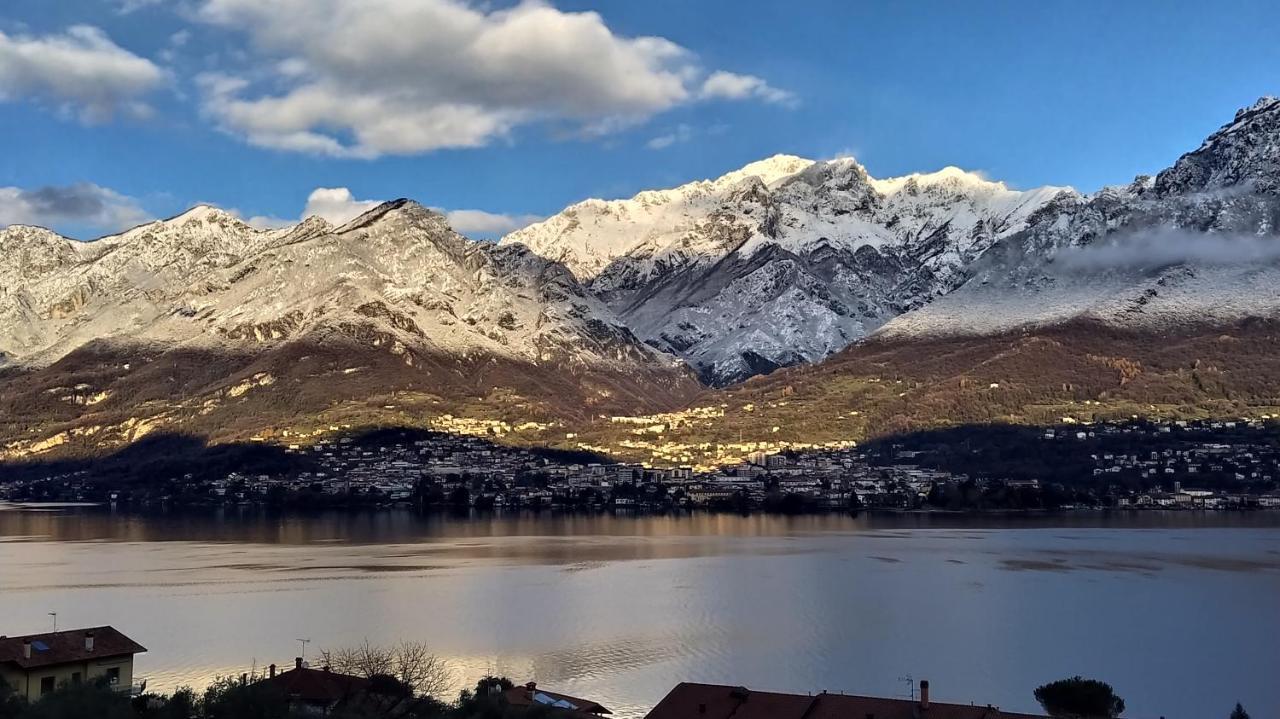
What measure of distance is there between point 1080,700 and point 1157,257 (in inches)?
5863

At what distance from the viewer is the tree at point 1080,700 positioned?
32.3 m

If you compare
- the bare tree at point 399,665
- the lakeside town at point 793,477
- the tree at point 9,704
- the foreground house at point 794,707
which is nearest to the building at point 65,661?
the tree at point 9,704

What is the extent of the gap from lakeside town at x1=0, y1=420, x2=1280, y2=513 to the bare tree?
77469 millimetres

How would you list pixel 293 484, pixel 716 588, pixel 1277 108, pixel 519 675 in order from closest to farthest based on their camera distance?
1. pixel 519 675
2. pixel 716 588
3. pixel 293 484
4. pixel 1277 108

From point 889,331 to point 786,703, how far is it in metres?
163

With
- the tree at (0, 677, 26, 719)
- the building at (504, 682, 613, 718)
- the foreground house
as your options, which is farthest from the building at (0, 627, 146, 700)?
the foreground house

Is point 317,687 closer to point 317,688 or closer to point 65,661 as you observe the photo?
point 317,688

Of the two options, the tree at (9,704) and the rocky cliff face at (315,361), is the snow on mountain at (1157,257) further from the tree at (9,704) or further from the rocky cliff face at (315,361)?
the tree at (9,704)

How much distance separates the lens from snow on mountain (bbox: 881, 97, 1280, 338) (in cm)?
15962

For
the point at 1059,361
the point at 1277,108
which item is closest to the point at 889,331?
the point at 1059,361

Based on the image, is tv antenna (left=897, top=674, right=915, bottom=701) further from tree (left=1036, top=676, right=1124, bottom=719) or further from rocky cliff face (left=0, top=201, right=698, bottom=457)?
rocky cliff face (left=0, top=201, right=698, bottom=457)

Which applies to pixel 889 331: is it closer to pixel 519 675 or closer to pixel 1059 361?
pixel 1059 361

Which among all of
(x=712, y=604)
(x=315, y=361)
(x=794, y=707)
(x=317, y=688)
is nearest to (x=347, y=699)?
(x=317, y=688)

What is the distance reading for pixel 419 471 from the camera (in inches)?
5212
